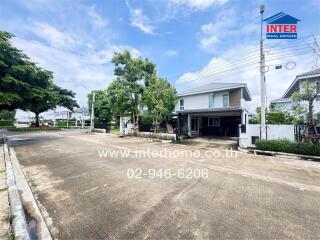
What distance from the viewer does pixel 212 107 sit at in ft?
61.0

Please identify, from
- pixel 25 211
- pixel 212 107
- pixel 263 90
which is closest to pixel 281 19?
pixel 263 90

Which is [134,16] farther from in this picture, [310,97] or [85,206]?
[85,206]

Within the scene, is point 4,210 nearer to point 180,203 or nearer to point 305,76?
point 180,203

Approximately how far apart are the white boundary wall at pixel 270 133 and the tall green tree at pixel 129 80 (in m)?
11.0

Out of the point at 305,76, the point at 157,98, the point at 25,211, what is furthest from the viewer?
the point at 157,98

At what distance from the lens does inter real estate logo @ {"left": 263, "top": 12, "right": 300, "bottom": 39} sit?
10.9 metres

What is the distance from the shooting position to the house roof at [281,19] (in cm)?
1081

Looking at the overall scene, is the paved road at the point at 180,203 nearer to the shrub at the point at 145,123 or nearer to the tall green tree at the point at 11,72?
the tall green tree at the point at 11,72

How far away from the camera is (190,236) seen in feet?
8.63

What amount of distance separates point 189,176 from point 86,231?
357cm

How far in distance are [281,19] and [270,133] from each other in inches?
296

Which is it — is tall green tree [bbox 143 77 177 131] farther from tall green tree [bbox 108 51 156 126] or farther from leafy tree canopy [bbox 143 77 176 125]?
tall green tree [bbox 108 51 156 126]

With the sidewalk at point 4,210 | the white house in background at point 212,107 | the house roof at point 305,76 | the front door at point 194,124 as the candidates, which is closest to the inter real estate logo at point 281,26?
the house roof at point 305,76

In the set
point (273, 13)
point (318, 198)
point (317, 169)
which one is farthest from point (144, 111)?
point (318, 198)
